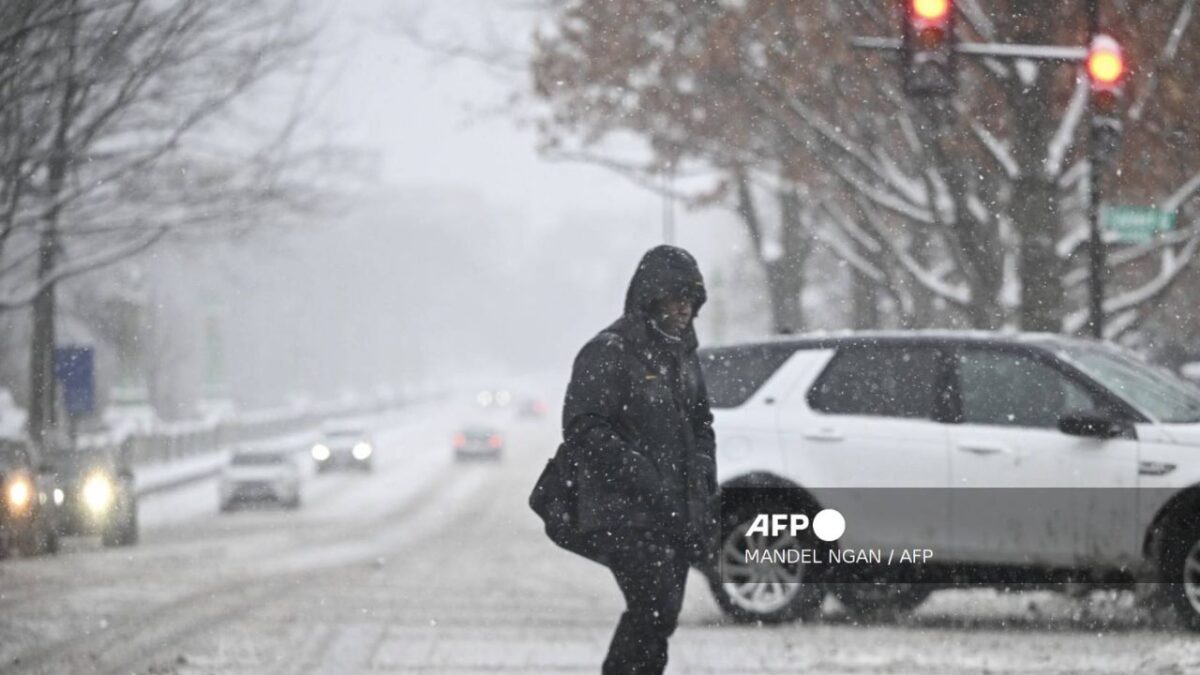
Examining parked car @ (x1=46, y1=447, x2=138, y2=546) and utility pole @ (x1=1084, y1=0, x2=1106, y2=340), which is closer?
utility pole @ (x1=1084, y1=0, x2=1106, y2=340)

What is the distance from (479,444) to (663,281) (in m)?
54.7

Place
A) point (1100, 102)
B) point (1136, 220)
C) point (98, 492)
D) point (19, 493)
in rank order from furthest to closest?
point (98, 492), point (19, 493), point (1136, 220), point (1100, 102)

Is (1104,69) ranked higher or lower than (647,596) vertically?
higher

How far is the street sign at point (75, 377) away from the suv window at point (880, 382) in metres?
26.3

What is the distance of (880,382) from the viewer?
12.4 m

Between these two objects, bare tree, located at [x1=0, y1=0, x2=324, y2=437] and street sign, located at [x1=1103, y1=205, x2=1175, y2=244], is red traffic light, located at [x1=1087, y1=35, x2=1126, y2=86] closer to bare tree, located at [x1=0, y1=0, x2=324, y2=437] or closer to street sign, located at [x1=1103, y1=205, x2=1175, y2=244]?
street sign, located at [x1=1103, y1=205, x2=1175, y2=244]

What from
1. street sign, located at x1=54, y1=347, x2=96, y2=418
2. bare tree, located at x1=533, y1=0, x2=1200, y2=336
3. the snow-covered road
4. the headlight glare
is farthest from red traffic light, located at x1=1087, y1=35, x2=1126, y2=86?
street sign, located at x1=54, y1=347, x2=96, y2=418

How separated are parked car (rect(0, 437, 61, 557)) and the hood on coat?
14.7 metres

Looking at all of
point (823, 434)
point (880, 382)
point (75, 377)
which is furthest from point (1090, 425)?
point (75, 377)

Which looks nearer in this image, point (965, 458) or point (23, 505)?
point (965, 458)

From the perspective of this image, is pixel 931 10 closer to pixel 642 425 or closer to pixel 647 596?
pixel 642 425


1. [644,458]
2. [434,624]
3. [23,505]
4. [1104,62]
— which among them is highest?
[1104,62]

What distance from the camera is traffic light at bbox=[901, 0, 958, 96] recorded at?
A: 15.4 meters

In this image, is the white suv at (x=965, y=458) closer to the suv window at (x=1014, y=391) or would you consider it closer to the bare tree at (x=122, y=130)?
the suv window at (x=1014, y=391)
